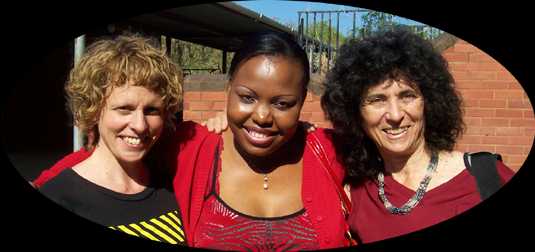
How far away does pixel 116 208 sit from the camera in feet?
5.19

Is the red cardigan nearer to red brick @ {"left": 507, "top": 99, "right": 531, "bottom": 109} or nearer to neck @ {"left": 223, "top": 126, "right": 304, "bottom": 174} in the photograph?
neck @ {"left": 223, "top": 126, "right": 304, "bottom": 174}

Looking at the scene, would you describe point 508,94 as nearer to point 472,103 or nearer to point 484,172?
point 472,103

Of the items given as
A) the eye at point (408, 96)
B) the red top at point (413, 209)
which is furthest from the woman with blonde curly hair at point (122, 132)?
the eye at point (408, 96)

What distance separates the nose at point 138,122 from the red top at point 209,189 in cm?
25

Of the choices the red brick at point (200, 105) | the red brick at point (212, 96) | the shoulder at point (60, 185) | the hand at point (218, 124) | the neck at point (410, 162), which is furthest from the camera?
the red brick at point (200, 105)

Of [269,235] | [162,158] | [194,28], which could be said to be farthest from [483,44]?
[194,28]

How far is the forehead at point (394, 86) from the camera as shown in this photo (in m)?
1.65

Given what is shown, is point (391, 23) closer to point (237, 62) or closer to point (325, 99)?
point (325, 99)

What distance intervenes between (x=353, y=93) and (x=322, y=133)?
220mm

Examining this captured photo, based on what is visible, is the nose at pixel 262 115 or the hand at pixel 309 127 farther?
the hand at pixel 309 127

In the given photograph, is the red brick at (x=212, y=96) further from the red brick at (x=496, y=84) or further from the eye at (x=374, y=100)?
the red brick at (x=496, y=84)

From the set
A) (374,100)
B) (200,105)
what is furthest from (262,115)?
(200,105)

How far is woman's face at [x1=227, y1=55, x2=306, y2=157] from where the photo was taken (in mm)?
1614

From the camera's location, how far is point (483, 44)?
187 cm
